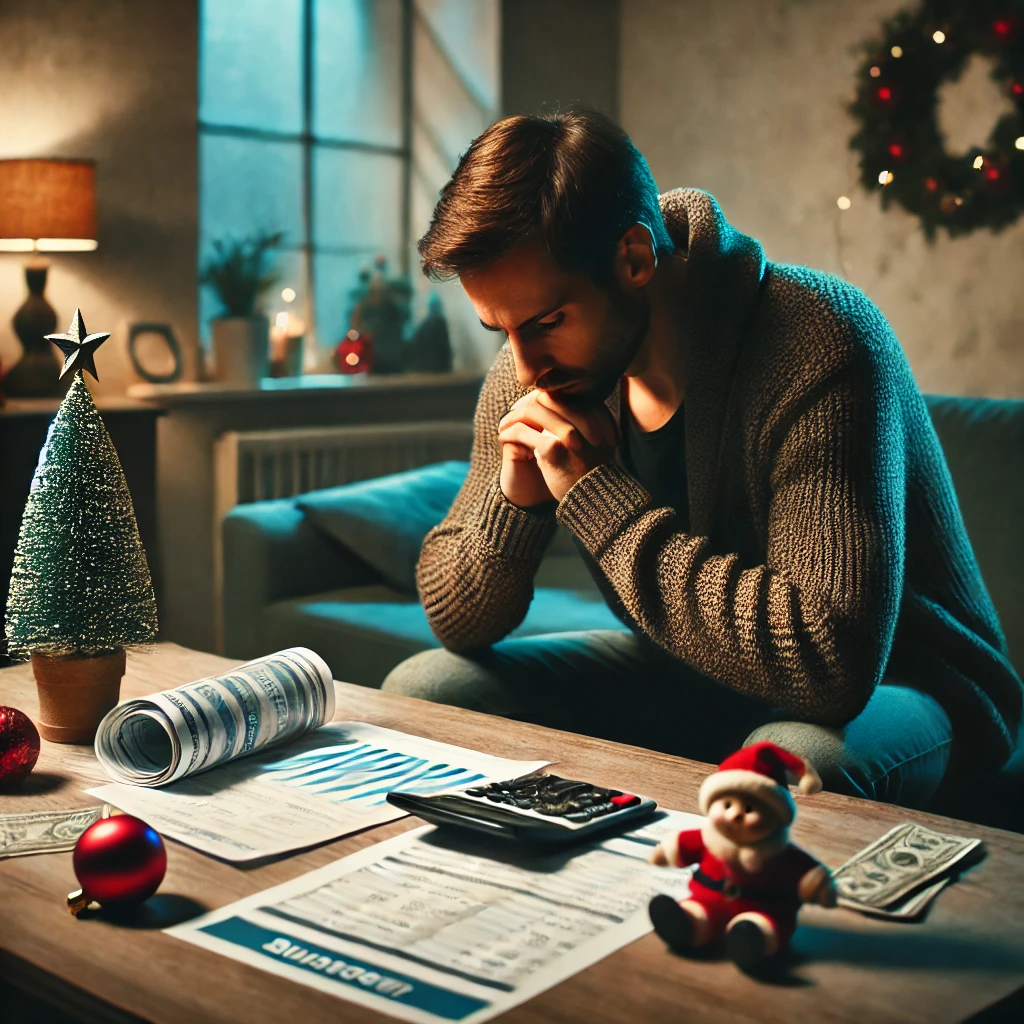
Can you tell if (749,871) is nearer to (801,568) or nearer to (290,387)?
(801,568)

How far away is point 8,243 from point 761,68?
7.05 feet

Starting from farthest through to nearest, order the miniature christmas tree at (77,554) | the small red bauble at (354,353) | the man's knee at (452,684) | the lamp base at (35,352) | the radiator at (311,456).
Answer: the small red bauble at (354,353), the radiator at (311,456), the lamp base at (35,352), the man's knee at (452,684), the miniature christmas tree at (77,554)

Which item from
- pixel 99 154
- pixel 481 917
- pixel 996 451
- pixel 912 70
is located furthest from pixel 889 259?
pixel 481 917

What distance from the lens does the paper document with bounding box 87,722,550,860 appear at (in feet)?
3.26

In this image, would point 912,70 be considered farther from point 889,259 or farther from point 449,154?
point 449,154

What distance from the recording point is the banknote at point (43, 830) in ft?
3.18

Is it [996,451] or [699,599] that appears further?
[996,451]

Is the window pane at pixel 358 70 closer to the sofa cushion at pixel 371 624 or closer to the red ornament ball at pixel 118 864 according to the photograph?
the sofa cushion at pixel 371 624

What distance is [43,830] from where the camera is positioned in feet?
3.29

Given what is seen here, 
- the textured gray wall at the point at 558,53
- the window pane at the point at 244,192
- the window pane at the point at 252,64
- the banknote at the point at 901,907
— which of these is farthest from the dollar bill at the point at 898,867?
the textured gray wall at the point at 558,53

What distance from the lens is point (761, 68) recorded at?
364cm

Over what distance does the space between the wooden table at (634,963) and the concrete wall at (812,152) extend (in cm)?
252

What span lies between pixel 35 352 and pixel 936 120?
2.36 m

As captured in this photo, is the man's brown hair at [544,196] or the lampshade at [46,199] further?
the lampshade at [46,199]
